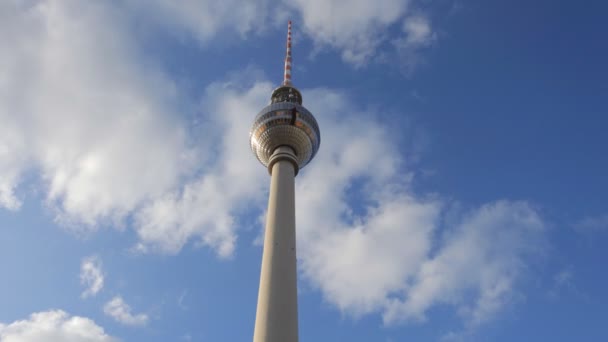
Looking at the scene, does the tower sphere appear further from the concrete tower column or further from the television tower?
the concrete tower column

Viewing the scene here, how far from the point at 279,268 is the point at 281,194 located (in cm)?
914

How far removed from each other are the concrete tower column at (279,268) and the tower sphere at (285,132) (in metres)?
3.38

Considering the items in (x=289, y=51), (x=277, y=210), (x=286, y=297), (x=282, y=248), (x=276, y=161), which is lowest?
(x=286, y=297)

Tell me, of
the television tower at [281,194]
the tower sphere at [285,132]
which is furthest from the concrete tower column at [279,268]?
the tower sphere at [285,132]

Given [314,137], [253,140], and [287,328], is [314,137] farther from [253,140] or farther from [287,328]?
[287,328]

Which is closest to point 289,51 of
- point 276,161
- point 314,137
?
point 314,137

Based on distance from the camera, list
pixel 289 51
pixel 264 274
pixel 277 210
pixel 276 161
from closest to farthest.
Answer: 1. pixel 264 274
2. pixel 277 210
3. pixel 276 161
4. pixel 289 51

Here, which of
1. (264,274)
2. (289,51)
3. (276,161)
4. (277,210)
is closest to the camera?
(264,274)

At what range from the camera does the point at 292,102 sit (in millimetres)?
62906

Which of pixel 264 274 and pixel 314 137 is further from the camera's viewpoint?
pixel 314 137

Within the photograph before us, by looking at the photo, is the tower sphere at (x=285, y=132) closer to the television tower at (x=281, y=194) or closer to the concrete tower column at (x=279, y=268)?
the television tower at (x=281, y=194)

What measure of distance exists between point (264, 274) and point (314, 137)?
20961mm

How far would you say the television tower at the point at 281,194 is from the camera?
40.7 metres

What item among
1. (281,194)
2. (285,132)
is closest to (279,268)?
(281,194)
